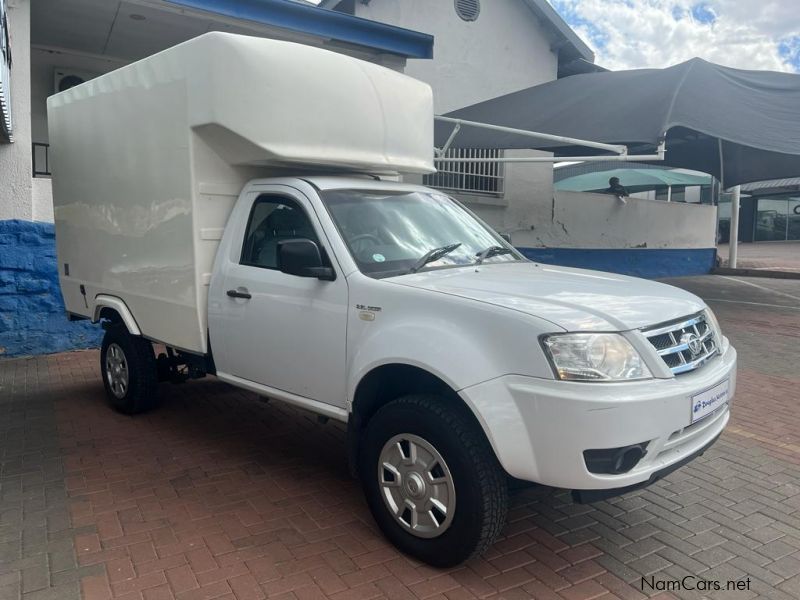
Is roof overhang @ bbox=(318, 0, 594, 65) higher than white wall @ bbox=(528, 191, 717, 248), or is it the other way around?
roof overhang @ bbox=(318, 0, 594, 65)

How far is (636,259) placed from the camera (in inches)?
649

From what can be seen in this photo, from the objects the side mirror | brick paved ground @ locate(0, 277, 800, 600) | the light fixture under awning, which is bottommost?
brick paved ground @ locate(0, 277, 800, 600)

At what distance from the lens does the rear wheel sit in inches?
222

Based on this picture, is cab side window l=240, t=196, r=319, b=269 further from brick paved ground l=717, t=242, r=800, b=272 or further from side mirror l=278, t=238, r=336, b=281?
brick paved ground l=717, t=242, r=800, b=272

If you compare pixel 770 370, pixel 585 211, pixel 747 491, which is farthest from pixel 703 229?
pixel 747 491

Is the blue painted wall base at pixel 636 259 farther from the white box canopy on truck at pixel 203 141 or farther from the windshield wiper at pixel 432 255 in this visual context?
the windshield wiper at pixel 432 255

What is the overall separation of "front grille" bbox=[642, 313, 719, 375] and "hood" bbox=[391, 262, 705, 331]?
5 centimetres

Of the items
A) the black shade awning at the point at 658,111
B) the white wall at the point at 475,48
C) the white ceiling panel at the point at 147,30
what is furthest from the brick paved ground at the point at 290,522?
the white wall at the point at 475,48

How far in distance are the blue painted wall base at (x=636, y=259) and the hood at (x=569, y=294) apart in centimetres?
995

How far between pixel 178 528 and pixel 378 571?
1.22 metres

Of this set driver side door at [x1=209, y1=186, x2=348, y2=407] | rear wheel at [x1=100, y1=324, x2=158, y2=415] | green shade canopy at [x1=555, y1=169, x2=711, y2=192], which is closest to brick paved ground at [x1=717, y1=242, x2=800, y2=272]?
green shade canopy at [x1=555, y1=169, x2=711, y2=192]

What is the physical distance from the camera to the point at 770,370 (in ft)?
24.9

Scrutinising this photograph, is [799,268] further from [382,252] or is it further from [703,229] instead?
[382,252]

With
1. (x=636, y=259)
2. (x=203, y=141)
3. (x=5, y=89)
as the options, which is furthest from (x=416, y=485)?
(x=636, y=259)
